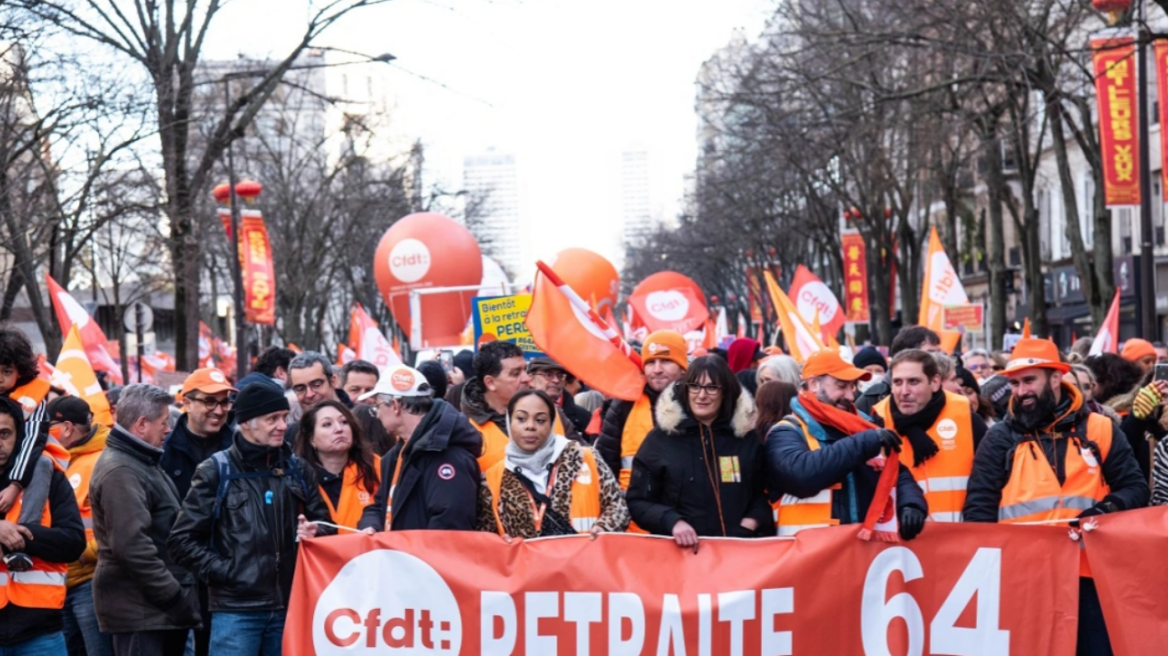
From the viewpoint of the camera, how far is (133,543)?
21.8 feet

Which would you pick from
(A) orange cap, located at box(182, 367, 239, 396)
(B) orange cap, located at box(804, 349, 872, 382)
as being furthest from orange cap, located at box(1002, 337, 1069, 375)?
(A) orange cap, located at box(182, 367, 239, 396)

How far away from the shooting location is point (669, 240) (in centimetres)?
7238

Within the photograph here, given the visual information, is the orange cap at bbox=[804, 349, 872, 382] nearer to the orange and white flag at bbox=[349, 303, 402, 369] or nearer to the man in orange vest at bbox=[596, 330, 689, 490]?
the man in orange vest at bbox=[596, 330, 689, 490]

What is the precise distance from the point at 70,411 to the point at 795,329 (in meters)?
7.63

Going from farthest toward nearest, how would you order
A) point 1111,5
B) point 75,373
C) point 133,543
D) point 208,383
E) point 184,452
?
point 1111,5 < point 75,373 < point 184,452 < point 208,383 < point 133,543

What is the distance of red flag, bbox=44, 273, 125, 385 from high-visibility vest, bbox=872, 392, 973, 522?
25.3 feet

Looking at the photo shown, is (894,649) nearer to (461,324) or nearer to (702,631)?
(702,631)

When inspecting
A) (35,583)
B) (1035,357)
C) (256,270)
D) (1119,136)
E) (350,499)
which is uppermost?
(1119,136)

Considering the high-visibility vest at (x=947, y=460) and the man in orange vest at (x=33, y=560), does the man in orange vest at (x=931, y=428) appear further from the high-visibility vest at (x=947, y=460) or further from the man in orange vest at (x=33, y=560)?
the man in orange vest at (x=33, y=560)

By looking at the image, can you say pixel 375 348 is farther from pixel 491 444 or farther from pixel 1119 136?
pixel 491 444

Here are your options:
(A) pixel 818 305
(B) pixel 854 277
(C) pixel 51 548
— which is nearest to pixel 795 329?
(A) pixel 818 305

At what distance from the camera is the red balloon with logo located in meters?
28.6

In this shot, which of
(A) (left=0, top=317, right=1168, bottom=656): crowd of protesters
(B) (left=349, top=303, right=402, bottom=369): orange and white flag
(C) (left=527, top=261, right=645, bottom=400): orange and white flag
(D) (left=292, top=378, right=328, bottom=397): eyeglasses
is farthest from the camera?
(B) (left=349, top=303, right=402, bottom=369): orange and white flag

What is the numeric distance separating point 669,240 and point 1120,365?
6218cm
